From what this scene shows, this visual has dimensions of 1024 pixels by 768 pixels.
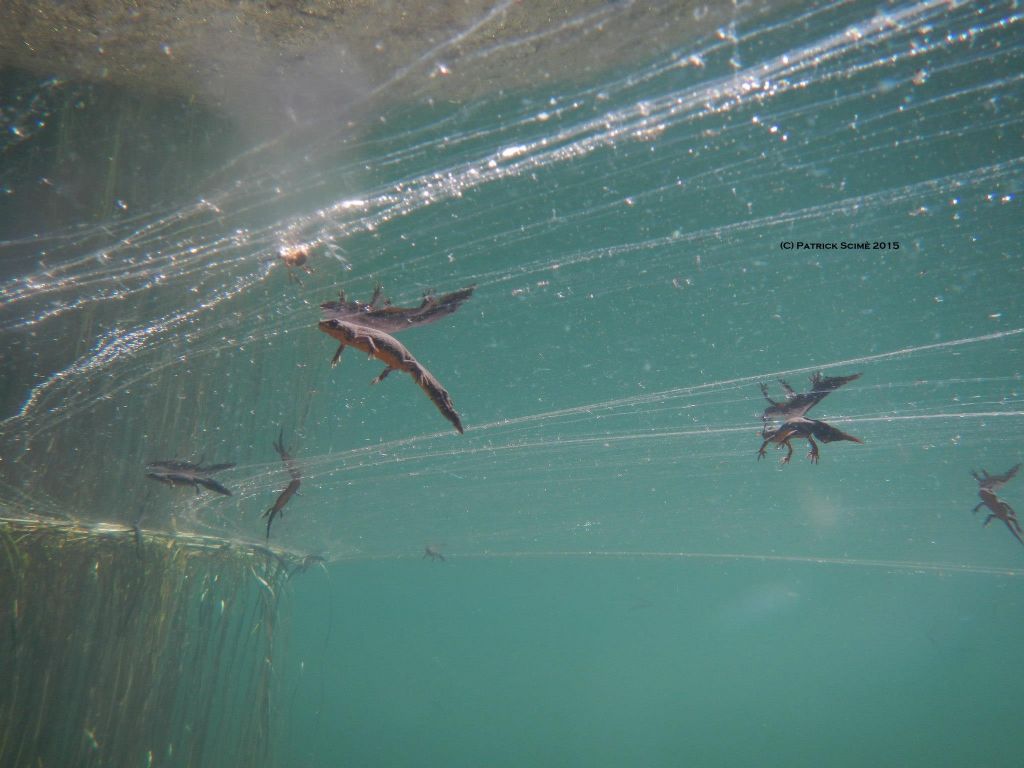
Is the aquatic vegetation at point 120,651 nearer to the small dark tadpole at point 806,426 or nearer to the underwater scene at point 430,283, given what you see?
the underwater scene at point 430,283

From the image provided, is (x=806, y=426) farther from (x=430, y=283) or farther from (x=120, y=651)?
(x=120, y=651)

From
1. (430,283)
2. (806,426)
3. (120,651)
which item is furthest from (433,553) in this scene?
(806,426)

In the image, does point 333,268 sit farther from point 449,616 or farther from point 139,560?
point 449,616

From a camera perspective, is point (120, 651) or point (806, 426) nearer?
point (806, 426)

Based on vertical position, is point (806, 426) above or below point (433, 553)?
below

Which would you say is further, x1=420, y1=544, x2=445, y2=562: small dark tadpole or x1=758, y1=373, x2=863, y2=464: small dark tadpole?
x1=420, y1=544, x2=445, y2=562: small dark tadpole

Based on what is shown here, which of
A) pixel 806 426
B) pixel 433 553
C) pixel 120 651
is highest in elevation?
pixel 433 553

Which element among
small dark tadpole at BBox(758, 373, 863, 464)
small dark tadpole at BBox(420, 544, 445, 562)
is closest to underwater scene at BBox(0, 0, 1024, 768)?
small dark tadpole at BBox(758, 373, 863, 464)

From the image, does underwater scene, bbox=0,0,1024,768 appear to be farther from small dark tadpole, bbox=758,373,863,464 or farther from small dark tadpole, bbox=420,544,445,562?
small dark tadpole, bbox=420,544,445,562
